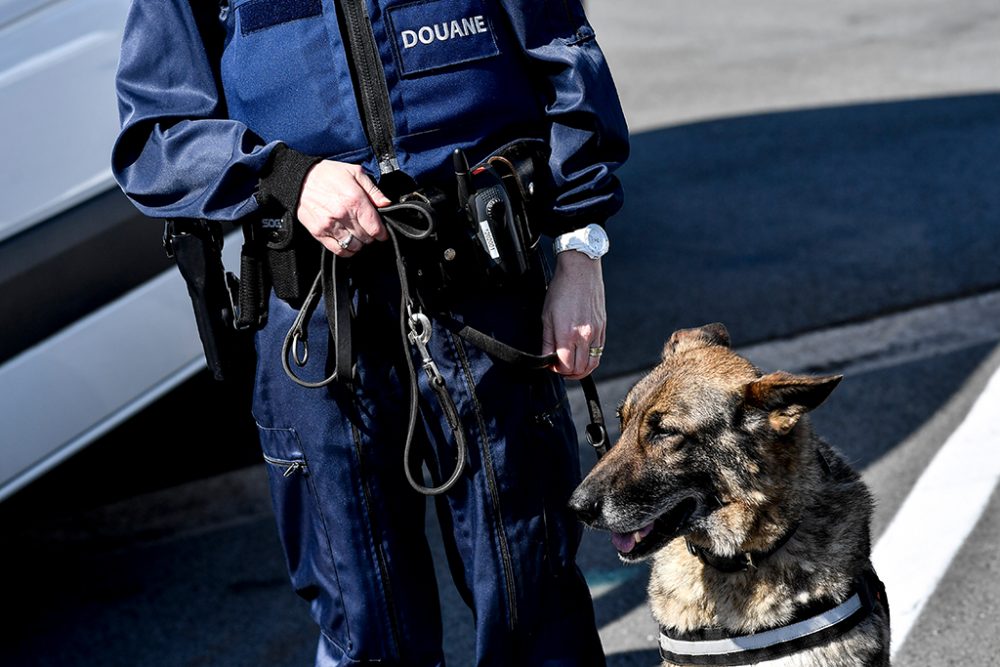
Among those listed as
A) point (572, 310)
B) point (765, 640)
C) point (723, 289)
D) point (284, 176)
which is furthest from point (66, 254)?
point (723, 289)

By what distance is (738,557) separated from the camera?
247cm

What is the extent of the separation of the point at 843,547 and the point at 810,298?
329 centimetres

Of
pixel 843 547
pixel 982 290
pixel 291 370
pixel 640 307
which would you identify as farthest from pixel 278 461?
pixel 982 290

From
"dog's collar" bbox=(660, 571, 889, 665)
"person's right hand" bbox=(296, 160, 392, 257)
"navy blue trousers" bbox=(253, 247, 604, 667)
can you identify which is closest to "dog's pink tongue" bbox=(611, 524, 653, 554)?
"navy blue trousers" bbox=(253, 247, 604, 667)

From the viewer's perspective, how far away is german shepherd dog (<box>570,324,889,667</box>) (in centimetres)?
240

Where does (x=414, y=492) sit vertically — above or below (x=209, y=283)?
below

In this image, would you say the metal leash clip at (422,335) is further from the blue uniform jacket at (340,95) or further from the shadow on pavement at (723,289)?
the shadow on pavement at (723,289)

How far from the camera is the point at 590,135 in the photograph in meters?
2.29

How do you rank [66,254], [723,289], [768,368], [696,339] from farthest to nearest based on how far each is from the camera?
[723,289] → [768,368] → [66,254] → [696,339]

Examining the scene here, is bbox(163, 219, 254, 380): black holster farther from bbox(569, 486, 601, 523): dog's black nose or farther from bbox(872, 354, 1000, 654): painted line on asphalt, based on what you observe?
bbox(872, 354, 1000, 654): painted line on asphalt

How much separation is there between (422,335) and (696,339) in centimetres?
77

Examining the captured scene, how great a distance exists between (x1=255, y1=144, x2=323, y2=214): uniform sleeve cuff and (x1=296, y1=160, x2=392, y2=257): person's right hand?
0.01m

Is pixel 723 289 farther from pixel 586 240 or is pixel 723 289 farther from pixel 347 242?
pixel 347 242

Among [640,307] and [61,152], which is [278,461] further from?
[640,307]
